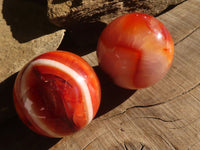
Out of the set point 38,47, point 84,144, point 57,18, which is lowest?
point 84,144

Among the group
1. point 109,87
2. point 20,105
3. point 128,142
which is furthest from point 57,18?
point 128,142

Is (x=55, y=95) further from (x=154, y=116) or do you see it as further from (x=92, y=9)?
(x=92, y=9)

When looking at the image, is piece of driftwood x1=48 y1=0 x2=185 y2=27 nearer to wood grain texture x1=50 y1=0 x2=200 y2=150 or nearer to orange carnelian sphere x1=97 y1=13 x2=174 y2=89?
wood grain texture x1=50 y1=0 x2=200 y2=150

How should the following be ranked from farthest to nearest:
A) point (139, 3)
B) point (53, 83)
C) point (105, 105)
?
point (139, 3), point (105, 105), point (53, 83)

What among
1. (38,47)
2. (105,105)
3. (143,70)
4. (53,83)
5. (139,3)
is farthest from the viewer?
(139,3)

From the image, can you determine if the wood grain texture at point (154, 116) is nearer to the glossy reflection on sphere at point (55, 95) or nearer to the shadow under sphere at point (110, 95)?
the shadow under sphere at point (110, 95)

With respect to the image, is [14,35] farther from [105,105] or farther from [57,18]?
[105,105]

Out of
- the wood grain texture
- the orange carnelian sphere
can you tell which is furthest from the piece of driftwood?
the orange carnelian sphere
